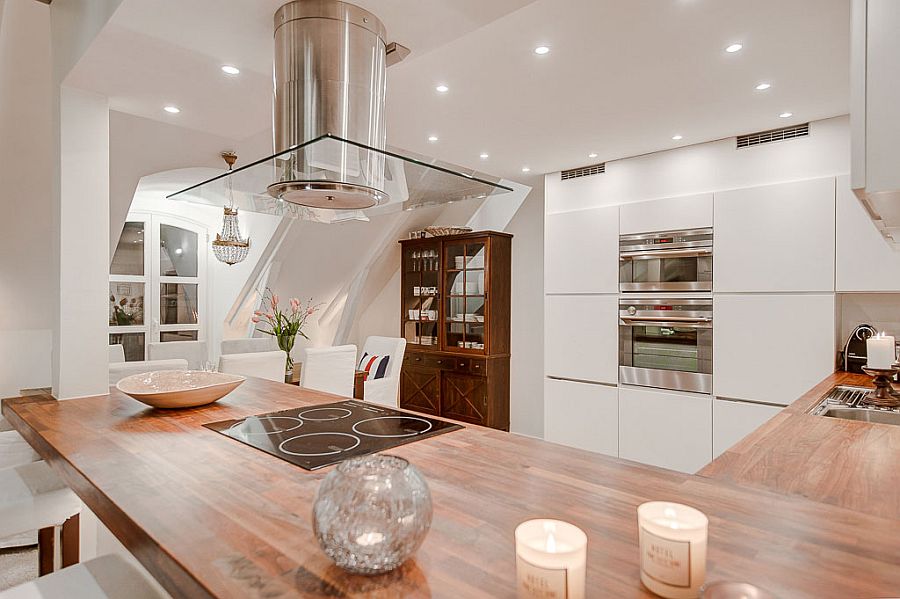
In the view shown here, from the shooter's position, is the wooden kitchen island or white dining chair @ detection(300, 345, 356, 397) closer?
the wooden kitchen island

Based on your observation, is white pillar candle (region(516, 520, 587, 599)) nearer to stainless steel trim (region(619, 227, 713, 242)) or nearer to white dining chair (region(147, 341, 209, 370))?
stainless steel trim (region(619, 227, 713, 242))

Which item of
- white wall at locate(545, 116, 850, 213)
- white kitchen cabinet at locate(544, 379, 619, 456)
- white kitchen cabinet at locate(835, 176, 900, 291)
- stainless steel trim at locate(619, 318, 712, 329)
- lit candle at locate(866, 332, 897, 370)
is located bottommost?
white kitchen cabinet at locate(544, 379, 619, 456)

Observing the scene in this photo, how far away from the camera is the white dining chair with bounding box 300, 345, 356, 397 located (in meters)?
3.66

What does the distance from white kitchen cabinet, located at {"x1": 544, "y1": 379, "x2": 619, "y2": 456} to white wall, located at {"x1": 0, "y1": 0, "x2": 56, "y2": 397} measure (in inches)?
127

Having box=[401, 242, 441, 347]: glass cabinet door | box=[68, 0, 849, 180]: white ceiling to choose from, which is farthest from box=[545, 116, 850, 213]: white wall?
box=[401, 242, 441, 347]: glass cabinet door

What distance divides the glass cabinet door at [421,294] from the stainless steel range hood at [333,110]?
3.89 m

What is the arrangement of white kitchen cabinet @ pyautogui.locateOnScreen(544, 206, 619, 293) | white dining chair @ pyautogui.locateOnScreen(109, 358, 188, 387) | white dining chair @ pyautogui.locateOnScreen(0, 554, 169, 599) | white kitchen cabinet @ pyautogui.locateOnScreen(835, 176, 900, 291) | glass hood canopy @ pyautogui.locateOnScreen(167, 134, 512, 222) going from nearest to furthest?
1. white dining chair @ pyautogui.locateOnScreen(0, 554, 169, 599)
2. glass hood canopy @ pyautogui.locateOnScreen(167, 134, 512, 222)
3. white kitchen cabinet @ pyautogui.locateOnScreen(835, 176, 900, 291)
4. white dining chair @ pyautogui.locateOnScreen(109, 358, 188, 387)
5. white kitchen cabinet @ pyautogui.locateOnScreen(544, 206, 619, 293)

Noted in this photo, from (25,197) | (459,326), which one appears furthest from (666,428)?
(25,197)

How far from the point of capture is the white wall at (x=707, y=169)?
293 centimetres

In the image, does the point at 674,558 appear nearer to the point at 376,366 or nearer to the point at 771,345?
the point at 771,345

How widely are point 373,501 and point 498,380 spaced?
4.33 m

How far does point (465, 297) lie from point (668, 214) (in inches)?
87.1

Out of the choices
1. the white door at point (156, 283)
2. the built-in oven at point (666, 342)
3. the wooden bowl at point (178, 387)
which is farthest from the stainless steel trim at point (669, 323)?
the white door at point (156, 283)

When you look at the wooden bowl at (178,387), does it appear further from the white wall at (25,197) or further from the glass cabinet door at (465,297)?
the glass cabinet door at (465,297)
